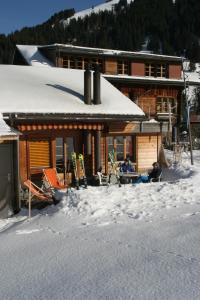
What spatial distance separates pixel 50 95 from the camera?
14.6 metres

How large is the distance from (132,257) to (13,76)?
11950mm

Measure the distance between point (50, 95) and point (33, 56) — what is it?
20.1m

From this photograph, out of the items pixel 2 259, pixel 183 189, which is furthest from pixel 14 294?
pixel 183 189

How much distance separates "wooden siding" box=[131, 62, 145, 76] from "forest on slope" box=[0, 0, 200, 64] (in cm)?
5783

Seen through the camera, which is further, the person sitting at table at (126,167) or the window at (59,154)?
the person sitting at table at (126,167)

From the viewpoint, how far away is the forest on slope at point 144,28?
100m

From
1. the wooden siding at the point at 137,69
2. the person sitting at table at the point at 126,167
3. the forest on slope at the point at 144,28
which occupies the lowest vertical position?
the person sitting at table at the point at 126,167

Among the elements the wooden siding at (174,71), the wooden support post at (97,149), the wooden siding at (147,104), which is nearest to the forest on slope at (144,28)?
the wooden siding at (174,71)

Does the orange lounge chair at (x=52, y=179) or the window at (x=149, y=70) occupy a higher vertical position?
the window at (x=149, y=70)

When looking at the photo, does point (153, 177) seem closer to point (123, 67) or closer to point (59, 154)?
point (59, 154)

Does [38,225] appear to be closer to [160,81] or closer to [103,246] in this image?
[103,246]

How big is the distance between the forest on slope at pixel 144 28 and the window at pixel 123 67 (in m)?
57.8

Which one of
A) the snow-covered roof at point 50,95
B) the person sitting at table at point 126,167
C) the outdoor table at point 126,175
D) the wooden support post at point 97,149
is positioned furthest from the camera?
the person sitting at table at point 126,167

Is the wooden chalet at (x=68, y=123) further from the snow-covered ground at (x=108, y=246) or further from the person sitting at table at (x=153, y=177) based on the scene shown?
the snow-covered ground at (x=108, y=246)
